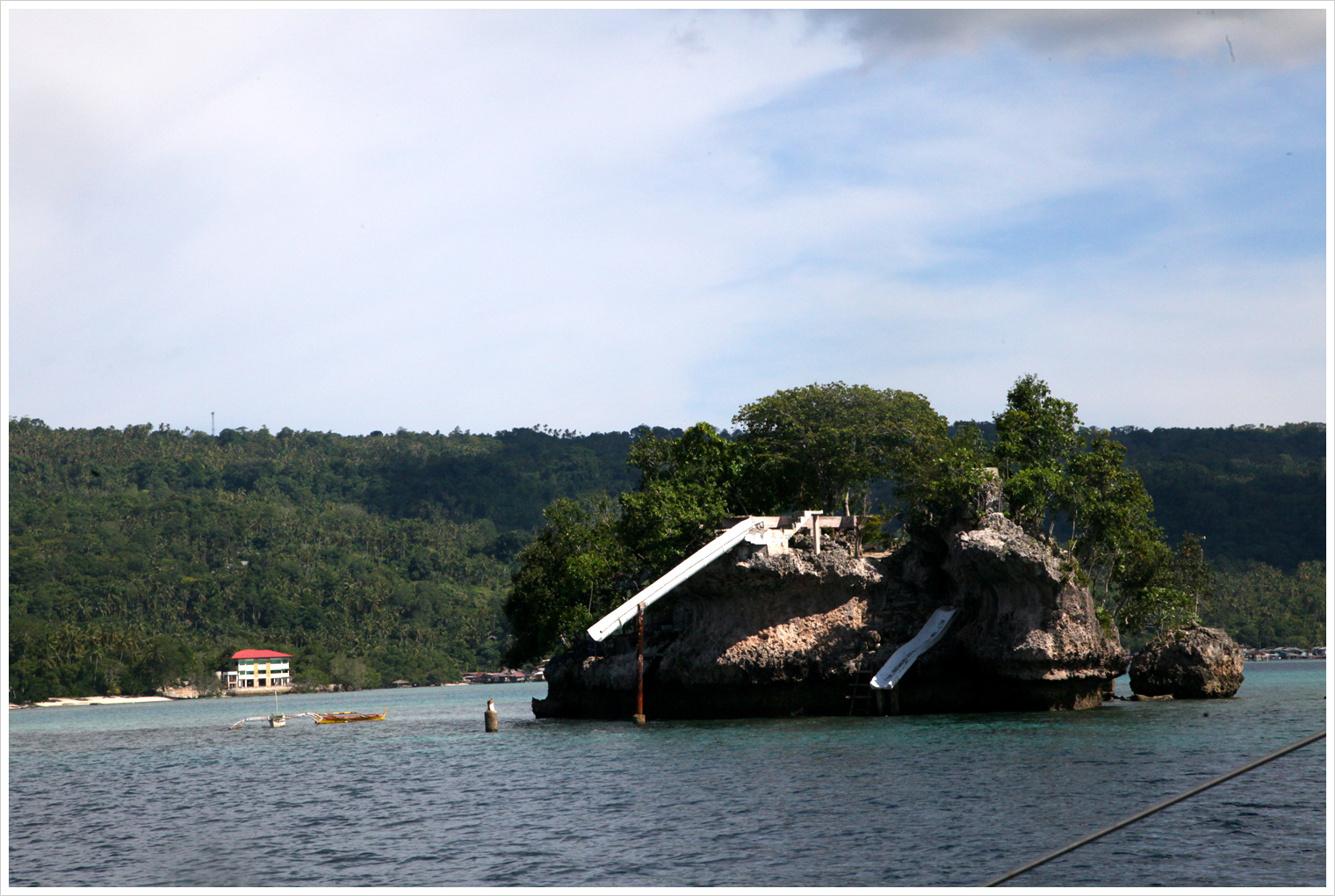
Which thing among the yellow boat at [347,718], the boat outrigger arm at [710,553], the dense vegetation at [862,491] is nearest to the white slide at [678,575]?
the boat outrigger arm at [710,553]

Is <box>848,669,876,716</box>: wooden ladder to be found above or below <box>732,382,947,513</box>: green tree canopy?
below

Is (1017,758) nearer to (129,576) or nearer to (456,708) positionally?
(456,708)

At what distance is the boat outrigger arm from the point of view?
51.0 m

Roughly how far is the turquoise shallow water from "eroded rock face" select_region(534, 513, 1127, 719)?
2.97 m

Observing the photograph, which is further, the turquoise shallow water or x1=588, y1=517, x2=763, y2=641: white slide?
x1=588, y1=517, x2=763, y2=641: white slide

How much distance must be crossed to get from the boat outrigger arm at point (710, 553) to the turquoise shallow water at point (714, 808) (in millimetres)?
5157

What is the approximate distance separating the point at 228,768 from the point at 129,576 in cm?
14118

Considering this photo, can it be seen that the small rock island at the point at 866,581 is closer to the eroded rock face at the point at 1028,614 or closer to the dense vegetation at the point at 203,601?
the eroded rock face at the point at 1028,614

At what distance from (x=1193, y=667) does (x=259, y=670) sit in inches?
4894

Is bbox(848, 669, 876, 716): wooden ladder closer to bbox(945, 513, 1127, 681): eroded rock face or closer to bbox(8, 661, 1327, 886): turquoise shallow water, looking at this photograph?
bbox(8, 661, 1327, 886): turquoise shallow water

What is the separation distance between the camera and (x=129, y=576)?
6619 inches

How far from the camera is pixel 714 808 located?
1040 inches

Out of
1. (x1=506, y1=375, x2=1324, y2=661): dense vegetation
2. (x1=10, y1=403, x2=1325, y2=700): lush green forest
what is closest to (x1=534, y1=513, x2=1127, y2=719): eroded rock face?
(x1=506, y1=375, x2=1324, y2=661): dense vegetation

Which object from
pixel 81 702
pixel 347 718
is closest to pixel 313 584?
pixel 81 702
